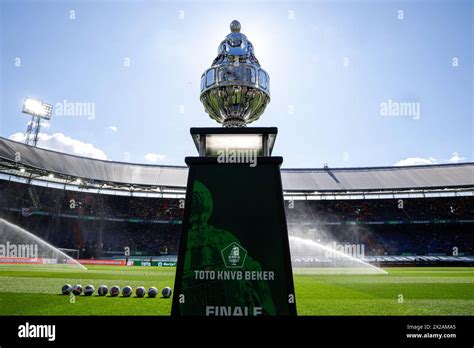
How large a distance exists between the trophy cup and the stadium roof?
47.1 metres

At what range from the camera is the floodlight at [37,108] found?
52.4 metres

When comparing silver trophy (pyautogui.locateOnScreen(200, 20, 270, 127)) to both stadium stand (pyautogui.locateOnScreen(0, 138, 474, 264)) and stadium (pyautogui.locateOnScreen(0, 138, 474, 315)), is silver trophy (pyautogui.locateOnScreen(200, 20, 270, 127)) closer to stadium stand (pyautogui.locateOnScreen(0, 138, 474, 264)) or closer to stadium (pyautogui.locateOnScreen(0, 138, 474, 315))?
stadium (pyautogui.locateOnScreen(0, 138, 474, 315))

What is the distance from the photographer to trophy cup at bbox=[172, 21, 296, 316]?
3572mm

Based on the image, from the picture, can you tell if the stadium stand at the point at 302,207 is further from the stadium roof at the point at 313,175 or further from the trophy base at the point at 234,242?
the trophy base at the point at 234,242

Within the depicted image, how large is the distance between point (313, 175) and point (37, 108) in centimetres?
4956

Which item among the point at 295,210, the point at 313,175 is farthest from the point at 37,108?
the point at 313,175

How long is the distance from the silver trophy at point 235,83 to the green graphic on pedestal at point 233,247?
56.4 inches

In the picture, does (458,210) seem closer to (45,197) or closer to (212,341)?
(212,341)

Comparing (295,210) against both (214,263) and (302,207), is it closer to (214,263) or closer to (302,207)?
(302,207)

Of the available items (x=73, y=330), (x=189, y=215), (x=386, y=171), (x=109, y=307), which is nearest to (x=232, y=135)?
Answer: (x=189, y=215)

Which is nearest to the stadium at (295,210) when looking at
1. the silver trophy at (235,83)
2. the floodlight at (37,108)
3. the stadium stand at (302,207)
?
the stadium stand at (302,207)

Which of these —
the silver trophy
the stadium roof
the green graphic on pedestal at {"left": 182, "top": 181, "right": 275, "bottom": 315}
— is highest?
the stadium roof

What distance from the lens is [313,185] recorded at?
53.8m

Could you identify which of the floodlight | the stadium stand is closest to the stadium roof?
the stadium stand
